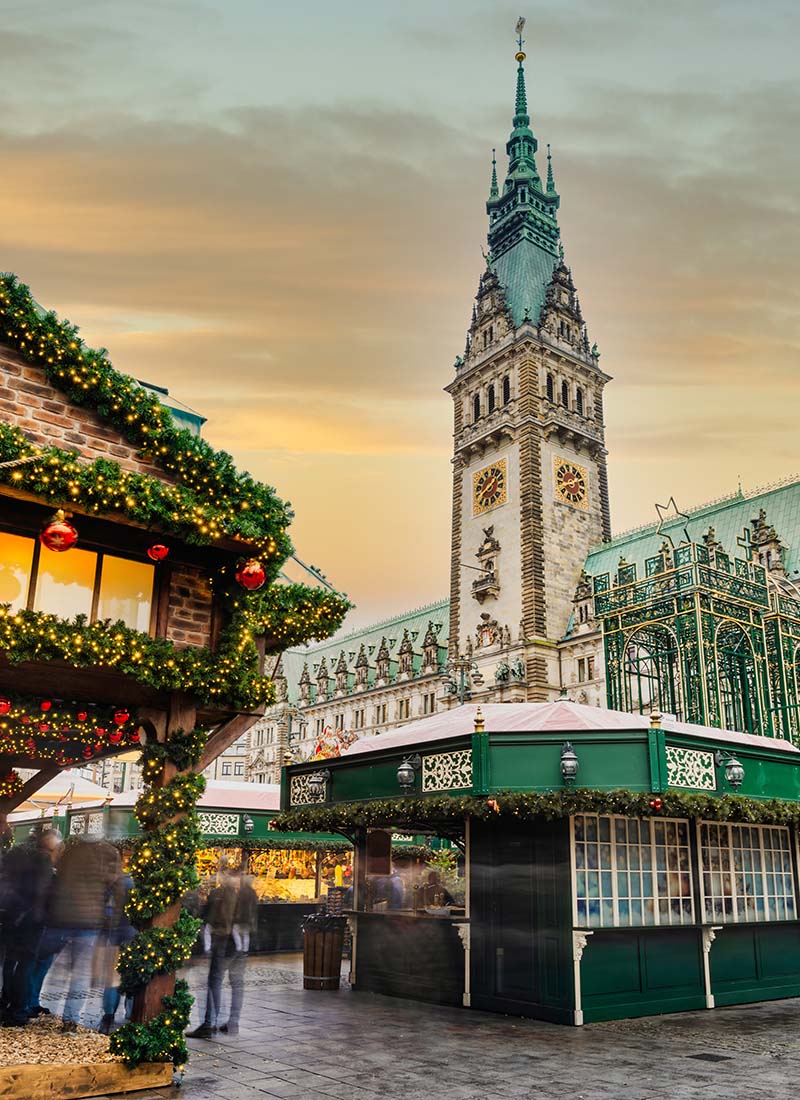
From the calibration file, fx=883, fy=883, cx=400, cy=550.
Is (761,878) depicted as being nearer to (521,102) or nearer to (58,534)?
(58,534)

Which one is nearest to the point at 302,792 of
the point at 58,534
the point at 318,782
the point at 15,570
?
the point at 318,782

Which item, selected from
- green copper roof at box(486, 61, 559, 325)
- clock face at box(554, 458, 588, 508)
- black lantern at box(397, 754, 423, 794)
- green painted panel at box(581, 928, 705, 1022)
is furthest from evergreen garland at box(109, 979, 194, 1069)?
green copper roof at box(486, 61, 559, 325)

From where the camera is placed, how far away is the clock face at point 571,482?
193ft

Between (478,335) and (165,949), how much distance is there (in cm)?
6084

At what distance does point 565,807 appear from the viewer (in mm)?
12477

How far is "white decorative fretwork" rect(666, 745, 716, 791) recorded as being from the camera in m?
13.1

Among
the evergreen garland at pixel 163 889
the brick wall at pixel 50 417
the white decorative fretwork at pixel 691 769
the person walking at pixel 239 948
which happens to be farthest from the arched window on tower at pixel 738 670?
the brick wall at pixel 50 417

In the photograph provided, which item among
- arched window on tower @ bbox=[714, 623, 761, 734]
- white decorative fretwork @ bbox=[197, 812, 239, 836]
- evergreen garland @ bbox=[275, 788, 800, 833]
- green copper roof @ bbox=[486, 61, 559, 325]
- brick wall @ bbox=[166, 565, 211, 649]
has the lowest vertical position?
white decorative fretwork @ bbox=[197, 812, 239, 836]

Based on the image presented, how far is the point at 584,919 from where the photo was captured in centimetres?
1291

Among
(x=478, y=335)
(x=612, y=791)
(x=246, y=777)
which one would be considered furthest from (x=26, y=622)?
(x=246, y=777)

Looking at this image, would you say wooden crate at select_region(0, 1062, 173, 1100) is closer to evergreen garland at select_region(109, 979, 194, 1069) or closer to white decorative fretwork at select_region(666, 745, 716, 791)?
evergreen garland at select_region(109, 979, 194, 1069)

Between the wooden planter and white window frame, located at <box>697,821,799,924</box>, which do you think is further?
the wooden planter

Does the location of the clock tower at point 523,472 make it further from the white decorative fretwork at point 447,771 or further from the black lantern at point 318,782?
the white decorative fretwork at point 447,771

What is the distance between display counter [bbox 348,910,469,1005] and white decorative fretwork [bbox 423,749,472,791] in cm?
237
